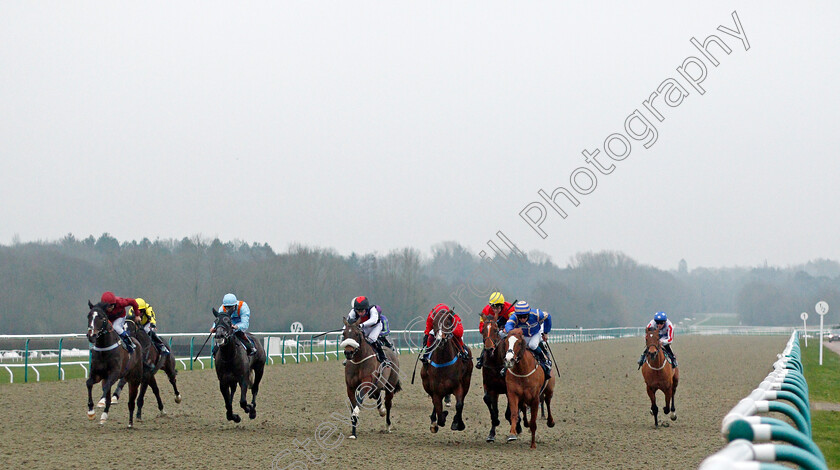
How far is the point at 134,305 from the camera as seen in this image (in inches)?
494

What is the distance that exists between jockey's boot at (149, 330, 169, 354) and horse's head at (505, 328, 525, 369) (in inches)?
223

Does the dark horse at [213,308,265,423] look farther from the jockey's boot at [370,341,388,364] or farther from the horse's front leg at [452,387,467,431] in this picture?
the horse's front leg at [452,387,467,431]

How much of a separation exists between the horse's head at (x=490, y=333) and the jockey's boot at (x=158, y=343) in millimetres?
5346

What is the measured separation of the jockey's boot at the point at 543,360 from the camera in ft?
35.0

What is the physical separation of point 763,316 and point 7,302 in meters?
123

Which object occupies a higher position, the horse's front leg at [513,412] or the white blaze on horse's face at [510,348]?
the white blaze on horse's face at [510,348]

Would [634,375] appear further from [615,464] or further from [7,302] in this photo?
[7,302]

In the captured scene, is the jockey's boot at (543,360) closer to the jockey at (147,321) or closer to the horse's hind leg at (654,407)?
the horse's hind leg at (654,407)

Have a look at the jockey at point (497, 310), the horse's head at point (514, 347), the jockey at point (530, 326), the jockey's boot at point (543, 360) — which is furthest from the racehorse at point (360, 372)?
the jockey's boot at point (543, 360)

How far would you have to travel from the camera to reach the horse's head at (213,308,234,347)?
11.2 m

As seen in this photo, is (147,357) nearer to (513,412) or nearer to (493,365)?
(493,365)

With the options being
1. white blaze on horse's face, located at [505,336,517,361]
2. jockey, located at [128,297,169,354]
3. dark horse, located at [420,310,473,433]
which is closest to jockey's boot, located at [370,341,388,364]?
dark horse, located at [420,310,473,433]

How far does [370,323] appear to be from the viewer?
459 inches

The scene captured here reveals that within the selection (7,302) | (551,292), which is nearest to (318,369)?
(7,302)
